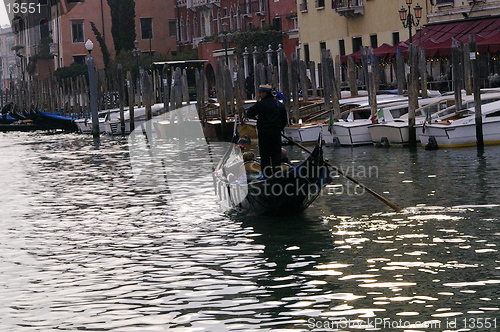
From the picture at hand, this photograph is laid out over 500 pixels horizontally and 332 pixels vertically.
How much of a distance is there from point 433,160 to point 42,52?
56.6 m

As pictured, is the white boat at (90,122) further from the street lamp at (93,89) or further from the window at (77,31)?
the window at (77,31)

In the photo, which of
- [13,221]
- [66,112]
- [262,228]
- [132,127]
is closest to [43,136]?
[132,127]

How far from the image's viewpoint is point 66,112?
5512cm

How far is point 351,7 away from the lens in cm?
4016

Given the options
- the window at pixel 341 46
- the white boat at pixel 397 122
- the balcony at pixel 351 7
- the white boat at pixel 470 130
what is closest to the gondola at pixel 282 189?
the white boat at pixel 470 130

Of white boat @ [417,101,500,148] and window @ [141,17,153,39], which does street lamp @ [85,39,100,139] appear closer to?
white boat @ [417,101,500,148]

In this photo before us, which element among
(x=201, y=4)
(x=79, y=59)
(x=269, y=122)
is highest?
(x=201, y=4)

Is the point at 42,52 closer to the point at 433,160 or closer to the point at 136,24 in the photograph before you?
the point at 136,24

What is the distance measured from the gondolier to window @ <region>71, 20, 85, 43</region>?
184 feet

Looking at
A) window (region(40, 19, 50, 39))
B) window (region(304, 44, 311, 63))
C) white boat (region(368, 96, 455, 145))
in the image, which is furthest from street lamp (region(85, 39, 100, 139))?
Result: window (region(40, 19, 50, 39))

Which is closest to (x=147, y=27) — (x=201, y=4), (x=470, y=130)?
(x=201, y=4)

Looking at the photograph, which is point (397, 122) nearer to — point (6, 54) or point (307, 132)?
point (307, 132)

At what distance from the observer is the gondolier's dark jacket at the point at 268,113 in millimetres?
13727

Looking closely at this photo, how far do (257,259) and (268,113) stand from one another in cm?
332
